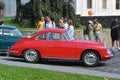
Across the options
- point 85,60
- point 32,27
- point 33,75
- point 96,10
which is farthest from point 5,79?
point 96,10

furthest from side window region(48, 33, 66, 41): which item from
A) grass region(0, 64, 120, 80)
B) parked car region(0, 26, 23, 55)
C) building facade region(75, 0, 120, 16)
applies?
building facade region(75, 0, 120, 16)

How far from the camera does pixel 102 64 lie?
2020 cm

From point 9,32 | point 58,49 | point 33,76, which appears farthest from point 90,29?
point 33,76

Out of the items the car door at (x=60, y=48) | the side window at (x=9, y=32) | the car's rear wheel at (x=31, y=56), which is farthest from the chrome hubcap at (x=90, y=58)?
the side window at (x=9, y=32)

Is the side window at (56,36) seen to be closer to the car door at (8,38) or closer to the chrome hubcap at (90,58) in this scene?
the chrome hubcap at (90,58)

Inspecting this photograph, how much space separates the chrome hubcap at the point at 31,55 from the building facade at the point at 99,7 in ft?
189

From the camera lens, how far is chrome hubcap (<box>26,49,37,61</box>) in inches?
785

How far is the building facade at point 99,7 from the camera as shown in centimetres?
7762

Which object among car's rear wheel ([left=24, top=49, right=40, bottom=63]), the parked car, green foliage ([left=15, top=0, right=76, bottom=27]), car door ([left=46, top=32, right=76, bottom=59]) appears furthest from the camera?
green foliage ([left=15, top=0, right=76, bottom=27])

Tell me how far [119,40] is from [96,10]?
50.6 metres

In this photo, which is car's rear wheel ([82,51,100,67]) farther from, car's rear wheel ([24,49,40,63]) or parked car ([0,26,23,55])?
parked car ([0,26,23,55])

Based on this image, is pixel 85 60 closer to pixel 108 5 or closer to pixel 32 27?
pixel 32 27

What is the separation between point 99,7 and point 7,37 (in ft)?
184

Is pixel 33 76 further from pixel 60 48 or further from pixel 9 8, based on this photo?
pixel 9 8
